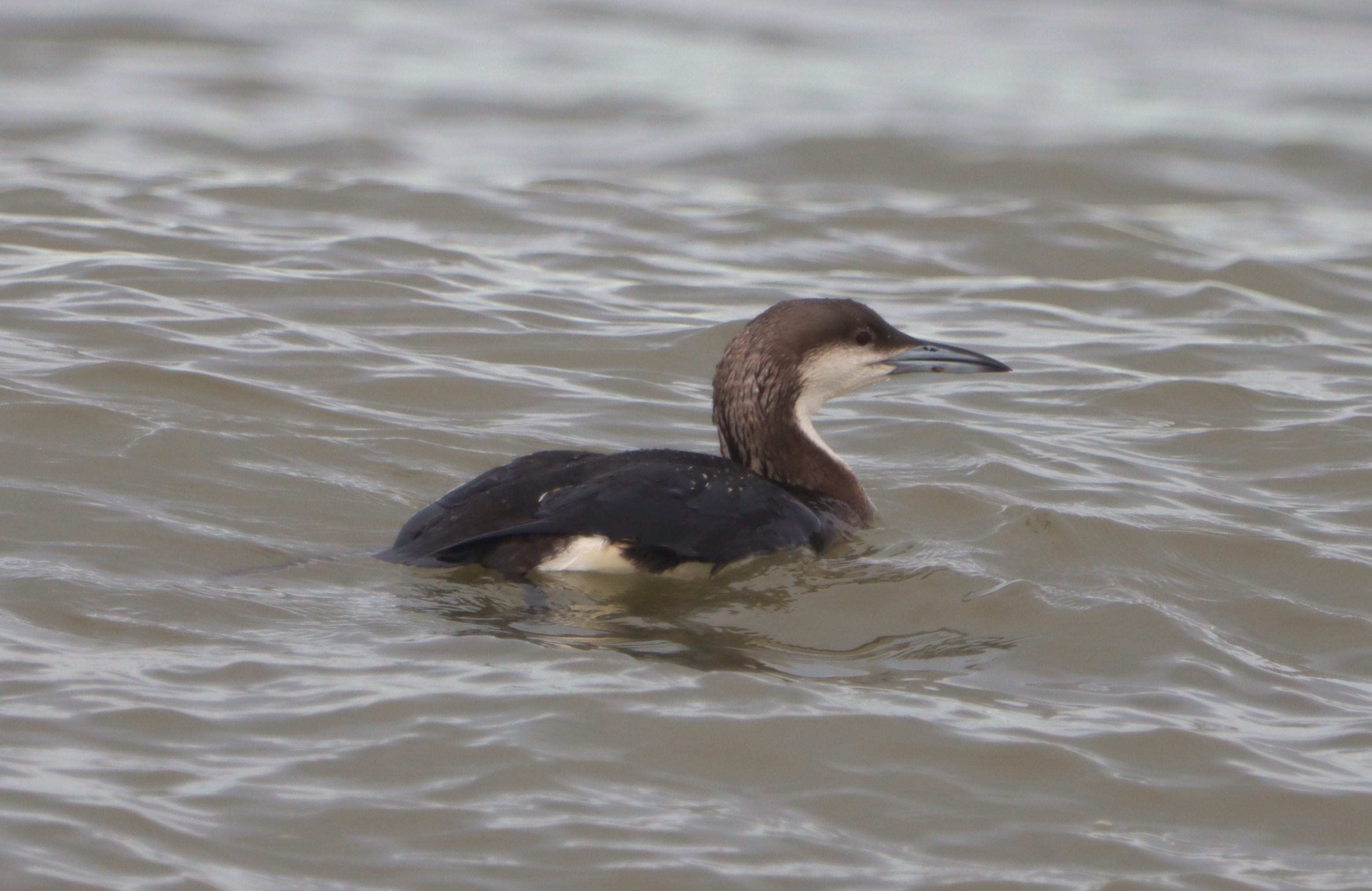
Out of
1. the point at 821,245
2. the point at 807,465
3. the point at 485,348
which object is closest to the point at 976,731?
the point at 807,465

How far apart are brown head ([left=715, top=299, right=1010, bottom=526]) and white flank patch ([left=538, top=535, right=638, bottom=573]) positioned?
1.12 m

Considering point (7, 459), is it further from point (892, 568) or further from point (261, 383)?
point (892, 568)

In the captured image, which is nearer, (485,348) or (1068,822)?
(1068,822)

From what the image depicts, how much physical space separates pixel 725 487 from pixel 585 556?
0.56 metres

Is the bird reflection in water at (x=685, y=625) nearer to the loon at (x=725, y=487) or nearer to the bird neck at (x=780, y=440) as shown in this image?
the loon at (x=725, y=487)

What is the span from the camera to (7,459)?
6.35m

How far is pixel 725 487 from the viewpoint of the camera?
5742 mm

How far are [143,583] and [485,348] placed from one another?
10.7 ft

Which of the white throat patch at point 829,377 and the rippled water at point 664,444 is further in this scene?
the white throat patch at point 829,377

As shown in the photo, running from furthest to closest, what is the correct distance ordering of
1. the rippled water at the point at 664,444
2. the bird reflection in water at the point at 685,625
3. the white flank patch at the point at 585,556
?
1. the white flank patch at the point at 585,556
2. the bird reflection in water at the point at 685,625
3. the rippled water at the point at 664,444

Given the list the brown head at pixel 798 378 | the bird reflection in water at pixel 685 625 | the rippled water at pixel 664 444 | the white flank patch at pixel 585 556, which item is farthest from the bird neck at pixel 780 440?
the white flank patch at pixel 585 556

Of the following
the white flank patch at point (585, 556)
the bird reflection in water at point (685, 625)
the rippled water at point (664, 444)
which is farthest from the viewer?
the white flank patch at point (585, 556)

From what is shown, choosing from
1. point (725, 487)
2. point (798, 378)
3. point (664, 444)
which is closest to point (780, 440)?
point (798, 378)

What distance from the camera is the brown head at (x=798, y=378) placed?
20.9 ft
